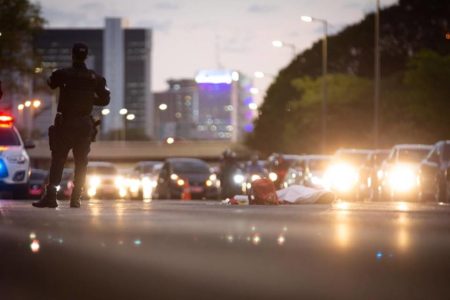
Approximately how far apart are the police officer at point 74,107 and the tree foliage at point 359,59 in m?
74.2

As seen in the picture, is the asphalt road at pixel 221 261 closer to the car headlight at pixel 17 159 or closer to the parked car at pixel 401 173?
the car headlight at pixel 17 159

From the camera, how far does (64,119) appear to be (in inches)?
418

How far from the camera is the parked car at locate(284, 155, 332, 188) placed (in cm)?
4050

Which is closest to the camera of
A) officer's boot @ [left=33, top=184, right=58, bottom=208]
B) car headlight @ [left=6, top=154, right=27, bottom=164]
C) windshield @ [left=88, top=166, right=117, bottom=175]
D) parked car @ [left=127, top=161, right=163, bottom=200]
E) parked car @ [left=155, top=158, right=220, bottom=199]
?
officer's boot @ [left=33, top=184, right=58, bottom=208]

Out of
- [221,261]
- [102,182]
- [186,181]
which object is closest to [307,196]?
[221,261]

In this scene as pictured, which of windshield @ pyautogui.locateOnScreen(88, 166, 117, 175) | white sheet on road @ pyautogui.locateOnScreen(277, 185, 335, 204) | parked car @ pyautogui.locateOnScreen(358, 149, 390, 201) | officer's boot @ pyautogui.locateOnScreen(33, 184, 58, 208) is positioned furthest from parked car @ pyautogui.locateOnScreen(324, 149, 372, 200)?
officer's boot @ pyautogui.locateOnScreen(33, 184, 58, 208)

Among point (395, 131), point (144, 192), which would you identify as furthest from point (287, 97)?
point (144, 192)

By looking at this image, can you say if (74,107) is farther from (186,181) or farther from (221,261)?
(186,181)

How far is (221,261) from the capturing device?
5180mm

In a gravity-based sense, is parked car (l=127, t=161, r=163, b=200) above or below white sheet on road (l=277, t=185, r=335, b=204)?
above

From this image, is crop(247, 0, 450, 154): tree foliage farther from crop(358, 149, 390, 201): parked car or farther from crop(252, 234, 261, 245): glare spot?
crop(252, 234, 261, 245): glare spot

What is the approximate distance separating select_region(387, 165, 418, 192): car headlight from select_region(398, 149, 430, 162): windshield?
0.60 meters

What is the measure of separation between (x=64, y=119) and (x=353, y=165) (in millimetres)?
33031

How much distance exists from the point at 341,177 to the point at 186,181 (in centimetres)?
527
